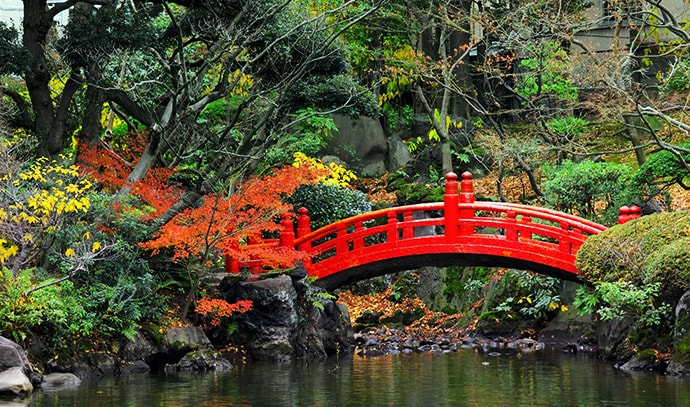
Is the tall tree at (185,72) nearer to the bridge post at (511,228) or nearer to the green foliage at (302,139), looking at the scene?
the green foliage at (302,139)

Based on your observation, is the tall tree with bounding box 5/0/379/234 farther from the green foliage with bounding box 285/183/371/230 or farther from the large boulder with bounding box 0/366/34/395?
the large boulder with bounding box 0/366/34/395

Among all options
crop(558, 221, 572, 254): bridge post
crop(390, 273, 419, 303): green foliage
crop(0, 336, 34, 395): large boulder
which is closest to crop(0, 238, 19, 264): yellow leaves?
crop(0, 336, 34, 395): large boulder

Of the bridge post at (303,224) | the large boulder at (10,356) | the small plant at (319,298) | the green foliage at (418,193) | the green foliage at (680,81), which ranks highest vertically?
the green foliage at (680,81)

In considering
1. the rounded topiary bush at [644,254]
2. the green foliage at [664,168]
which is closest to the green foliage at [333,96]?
the green foliage at [664,168]

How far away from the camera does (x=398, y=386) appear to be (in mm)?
17641

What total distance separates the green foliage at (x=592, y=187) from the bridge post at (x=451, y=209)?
8.09 feet

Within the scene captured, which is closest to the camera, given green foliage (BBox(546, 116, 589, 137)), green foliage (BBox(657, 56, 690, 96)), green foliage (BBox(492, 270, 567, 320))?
green foliage (BBox(492, 270, 567, 320))

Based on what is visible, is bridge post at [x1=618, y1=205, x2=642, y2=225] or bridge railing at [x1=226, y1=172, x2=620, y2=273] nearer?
bridge post at [x1=618, y1=205, x2=642, y2=225]

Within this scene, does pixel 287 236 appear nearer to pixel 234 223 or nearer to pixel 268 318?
pixel 268 318

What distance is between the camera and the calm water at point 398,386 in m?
15.9

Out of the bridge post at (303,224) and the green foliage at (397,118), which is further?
the green foliage at (397,118)

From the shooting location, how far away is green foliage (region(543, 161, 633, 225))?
22.4 metres

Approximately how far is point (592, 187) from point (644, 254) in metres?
3.53

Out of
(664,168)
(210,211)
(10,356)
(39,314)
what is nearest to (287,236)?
(210,211)
